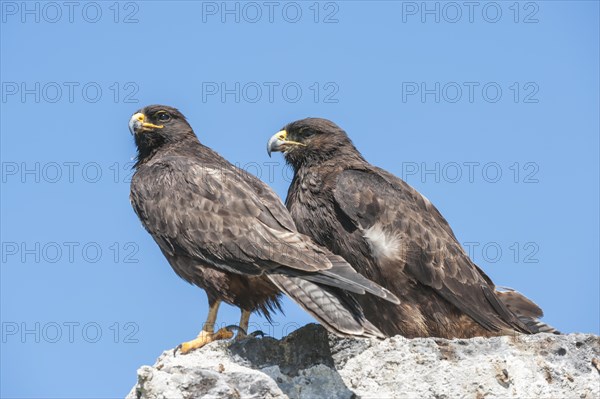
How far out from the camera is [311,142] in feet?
34.0

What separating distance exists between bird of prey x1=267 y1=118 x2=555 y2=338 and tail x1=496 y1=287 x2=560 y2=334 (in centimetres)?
1

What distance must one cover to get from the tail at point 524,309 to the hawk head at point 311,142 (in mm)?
2237

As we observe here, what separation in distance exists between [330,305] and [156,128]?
4003mm

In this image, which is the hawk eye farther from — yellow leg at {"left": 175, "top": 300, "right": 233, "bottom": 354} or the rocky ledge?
the rocky ledge

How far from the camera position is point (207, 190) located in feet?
30.2

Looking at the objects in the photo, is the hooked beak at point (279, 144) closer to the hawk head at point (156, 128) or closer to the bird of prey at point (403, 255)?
the bird of prey at point (403, 255)

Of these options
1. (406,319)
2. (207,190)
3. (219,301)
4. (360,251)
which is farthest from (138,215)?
(406,319)

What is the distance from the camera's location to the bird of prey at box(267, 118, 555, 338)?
920 cm

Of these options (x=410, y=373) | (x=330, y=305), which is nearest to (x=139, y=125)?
(x=330, y=305)

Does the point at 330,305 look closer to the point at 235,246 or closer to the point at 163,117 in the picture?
the point at 235,246

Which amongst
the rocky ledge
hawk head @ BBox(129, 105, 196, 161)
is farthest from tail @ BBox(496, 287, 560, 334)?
hawk head @ BBox(129, 105, 196, 161)

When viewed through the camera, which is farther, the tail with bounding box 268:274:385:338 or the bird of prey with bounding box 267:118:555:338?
the bird of prey with bounding box 267:118:555:338

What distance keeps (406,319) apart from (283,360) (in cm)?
202

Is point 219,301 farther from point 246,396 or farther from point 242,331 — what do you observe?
point 246,396
